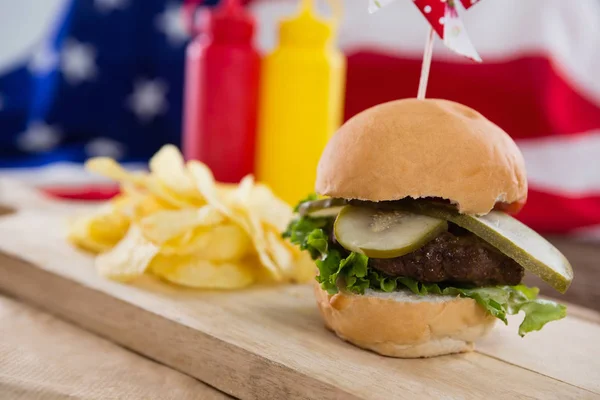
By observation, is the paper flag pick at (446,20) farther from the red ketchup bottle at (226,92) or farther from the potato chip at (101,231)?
the red ketchup bottle at (226,92)

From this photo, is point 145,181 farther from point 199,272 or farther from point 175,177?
point 199,272

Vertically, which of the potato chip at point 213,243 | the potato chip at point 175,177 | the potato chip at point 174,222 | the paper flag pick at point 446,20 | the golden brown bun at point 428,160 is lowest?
the potato chip at point 213,243

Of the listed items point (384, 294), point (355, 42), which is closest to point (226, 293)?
point (384, 294)

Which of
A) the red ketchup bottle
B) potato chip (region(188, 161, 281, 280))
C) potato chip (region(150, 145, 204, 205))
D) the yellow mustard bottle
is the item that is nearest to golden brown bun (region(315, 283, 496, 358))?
potato chip (region(188, 161, 281, 280))

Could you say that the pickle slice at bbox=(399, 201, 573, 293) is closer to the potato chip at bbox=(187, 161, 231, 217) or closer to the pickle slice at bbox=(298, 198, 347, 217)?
the pickle slice at bbox=(298, 198, 347, 217)

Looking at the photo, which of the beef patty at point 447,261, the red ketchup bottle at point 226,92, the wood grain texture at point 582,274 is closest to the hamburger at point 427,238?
the beef patty at point 447,261

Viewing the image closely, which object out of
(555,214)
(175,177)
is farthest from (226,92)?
(555,214)

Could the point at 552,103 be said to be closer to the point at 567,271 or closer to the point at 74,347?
the point at 567,271
